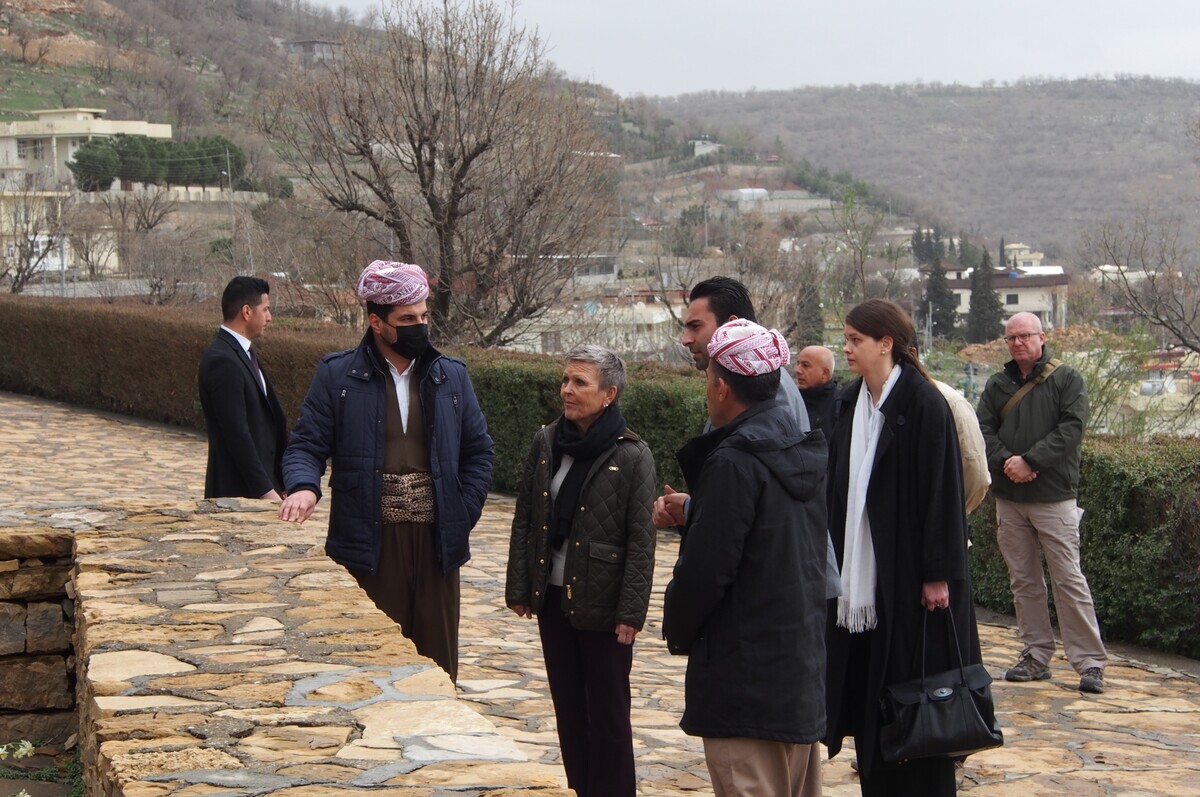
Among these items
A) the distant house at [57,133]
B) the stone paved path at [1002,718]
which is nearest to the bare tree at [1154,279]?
the stone paved path at [1002,718]

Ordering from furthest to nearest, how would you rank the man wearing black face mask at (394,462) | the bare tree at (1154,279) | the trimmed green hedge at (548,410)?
the bare tree at (1154,279) → the trimmed green hedge at (548,410) → the man wearing black face mask at (394,462)

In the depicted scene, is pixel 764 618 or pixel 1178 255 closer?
pixel 764 618

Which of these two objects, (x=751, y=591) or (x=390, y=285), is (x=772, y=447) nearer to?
A: (x=751, y=591)

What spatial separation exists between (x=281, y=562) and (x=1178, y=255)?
30223mm

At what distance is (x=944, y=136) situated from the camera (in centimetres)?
12044

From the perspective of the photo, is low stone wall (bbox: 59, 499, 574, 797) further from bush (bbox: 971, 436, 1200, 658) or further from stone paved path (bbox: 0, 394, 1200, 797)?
bush (bbox: 971, 436, 1200, 658)

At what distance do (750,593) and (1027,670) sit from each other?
402 cm

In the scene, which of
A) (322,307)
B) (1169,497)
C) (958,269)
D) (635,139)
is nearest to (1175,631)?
(1169,497)

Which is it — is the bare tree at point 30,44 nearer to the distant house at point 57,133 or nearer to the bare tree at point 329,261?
the distant house at point 57,133

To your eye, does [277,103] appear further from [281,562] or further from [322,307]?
[281,562]

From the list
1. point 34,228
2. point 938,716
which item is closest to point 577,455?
point 938,716

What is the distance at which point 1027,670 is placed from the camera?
23.2 feet

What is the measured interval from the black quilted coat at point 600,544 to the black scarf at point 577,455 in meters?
0.03

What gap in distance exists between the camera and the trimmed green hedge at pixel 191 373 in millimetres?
12203
